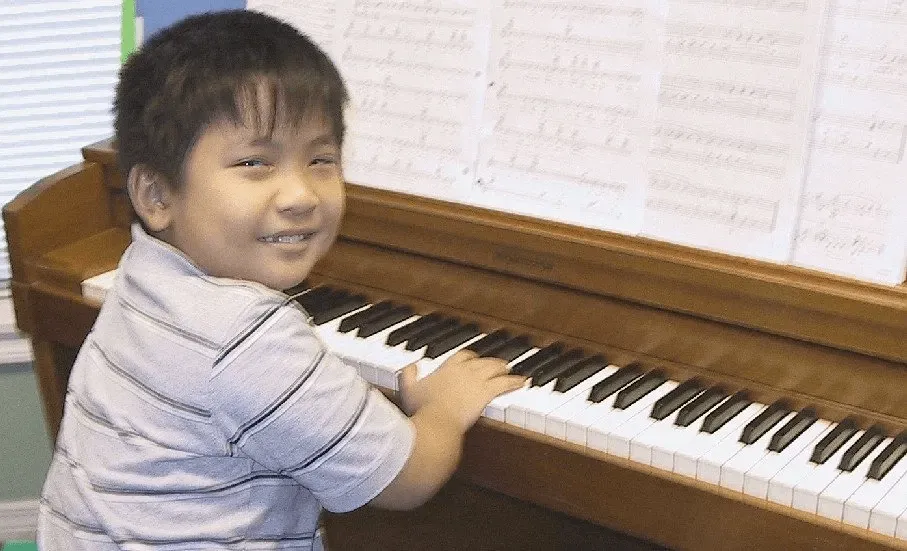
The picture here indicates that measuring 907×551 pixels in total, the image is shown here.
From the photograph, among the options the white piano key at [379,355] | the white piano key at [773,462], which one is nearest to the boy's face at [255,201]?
the white piano key at [379,355]

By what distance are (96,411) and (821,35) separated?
2.92ft

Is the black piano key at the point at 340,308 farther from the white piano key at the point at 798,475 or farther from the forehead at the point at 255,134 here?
the white piano key at the point at 798,475

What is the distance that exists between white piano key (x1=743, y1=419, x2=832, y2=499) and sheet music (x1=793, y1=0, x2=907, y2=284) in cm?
18

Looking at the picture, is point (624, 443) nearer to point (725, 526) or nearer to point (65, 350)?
point (725, 526)

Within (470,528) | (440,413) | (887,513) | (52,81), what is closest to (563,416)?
(440,413)

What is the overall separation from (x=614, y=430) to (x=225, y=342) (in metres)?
0.43

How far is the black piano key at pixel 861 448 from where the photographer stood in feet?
3.64

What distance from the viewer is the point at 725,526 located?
111 cm

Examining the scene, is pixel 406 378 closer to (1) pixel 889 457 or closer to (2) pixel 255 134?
(2) pixel 255 134

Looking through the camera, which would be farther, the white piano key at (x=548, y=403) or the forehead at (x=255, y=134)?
the white piano key at (x=548, y=403)

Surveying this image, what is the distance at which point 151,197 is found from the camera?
1.20 metres

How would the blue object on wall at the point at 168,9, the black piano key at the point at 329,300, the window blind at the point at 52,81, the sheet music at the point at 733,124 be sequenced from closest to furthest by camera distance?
the sheet music at the point at 733,124
the black piano key at the point at 329,300
the blue object on wall at the point at 168,9
the window blind at the point at 52,81

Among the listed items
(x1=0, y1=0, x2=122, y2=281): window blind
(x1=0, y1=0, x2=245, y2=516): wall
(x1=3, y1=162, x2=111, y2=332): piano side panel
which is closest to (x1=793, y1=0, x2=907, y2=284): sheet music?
(x1=3, y1=162, x2=111, y2=332): piano side panel

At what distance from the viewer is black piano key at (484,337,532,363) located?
1388 mm
